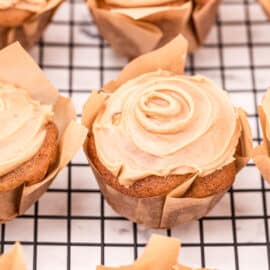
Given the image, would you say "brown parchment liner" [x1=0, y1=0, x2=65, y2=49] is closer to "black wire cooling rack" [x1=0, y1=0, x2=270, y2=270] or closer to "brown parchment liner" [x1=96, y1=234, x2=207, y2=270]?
"black wire cooling rack" [x1=0, y1=0, x2=270, y2=270]

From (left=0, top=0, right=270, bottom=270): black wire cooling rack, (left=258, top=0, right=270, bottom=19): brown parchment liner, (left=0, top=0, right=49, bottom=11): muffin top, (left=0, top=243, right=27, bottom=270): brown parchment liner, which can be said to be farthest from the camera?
(left=258, top=0, right=270, bottom=19): brown parchment liner

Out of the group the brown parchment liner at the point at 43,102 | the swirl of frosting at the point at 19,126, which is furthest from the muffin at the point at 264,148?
the swirl of frosting at the point at 19,126

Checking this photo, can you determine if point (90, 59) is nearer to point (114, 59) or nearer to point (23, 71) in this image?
point (114, 59)

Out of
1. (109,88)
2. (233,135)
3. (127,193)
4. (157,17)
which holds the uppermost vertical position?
(157,17)

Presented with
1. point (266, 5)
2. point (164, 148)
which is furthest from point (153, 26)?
point (164, 148)

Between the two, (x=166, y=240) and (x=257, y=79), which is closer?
(x=166, y=240)

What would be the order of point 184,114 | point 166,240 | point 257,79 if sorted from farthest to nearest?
1. point 257,79
2. point 184,114
3. point 166,240

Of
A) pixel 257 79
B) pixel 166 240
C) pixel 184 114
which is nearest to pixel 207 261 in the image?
pixel 166 240

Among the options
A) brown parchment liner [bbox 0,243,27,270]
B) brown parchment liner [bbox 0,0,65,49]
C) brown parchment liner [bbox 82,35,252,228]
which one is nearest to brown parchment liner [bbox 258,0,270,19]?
brown parchment liner [bbox 82,35,252,228]
